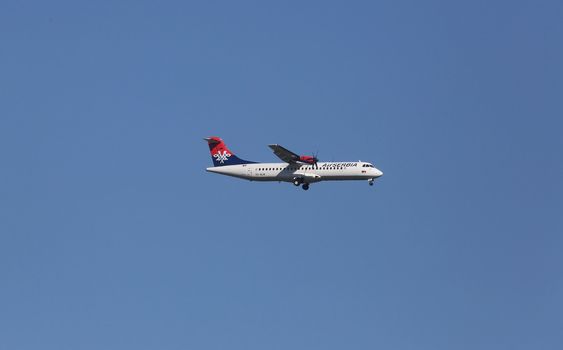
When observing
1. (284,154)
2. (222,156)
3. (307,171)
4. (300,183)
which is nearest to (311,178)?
(307,171)

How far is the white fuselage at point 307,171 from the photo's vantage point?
92.9 m

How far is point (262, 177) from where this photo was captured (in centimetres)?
9725

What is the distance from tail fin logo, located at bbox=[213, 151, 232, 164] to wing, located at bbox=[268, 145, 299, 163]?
881 cm

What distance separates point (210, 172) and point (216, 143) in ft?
13.4

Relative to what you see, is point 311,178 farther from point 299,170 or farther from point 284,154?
point 284,154

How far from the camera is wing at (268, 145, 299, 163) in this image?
9381 centimetres

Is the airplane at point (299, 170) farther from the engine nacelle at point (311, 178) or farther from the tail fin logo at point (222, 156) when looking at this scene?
the tail fin logo at point (222, 156)

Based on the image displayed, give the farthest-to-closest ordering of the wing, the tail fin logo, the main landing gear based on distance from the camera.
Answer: the tail fin logo → the main landing gear → the wing

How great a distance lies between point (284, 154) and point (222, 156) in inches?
427

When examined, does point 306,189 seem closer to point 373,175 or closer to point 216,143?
point 373,175

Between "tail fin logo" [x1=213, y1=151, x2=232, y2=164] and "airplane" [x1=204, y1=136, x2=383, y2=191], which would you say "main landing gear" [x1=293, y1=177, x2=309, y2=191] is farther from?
"tail fin logo" [x1=213, y1=151, x2=232, y2=164]

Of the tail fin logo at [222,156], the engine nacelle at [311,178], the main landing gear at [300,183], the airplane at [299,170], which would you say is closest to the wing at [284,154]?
the airplane at [299,170]

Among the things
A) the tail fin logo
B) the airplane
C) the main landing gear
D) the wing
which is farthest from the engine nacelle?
the tail fin logo

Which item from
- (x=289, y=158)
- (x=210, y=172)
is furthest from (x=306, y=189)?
(x=210, y=172)
